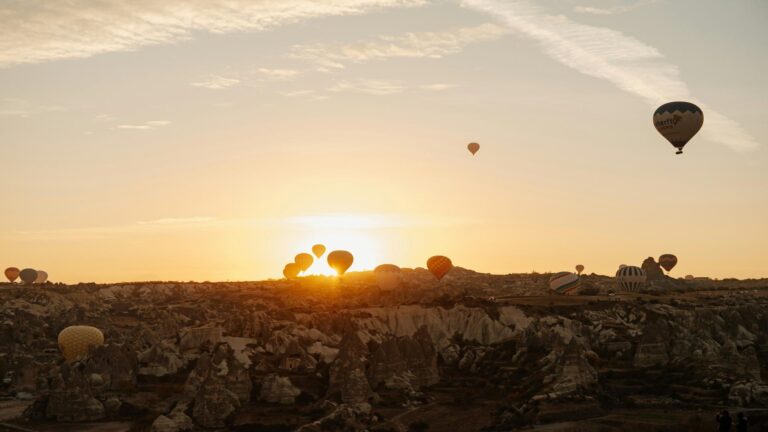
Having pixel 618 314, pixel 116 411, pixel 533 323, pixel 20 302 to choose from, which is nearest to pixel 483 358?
pixel 533 323

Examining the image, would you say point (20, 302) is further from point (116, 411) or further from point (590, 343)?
point (590, 343)

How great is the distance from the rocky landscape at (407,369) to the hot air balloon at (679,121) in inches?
890

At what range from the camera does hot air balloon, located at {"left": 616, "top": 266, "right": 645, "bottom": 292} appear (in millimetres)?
174000

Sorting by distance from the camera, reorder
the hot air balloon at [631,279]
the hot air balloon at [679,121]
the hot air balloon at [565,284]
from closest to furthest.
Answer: the hot air balloon at [679,121] < the hot air balloon at [565,284] < the hot air balloon at [631,279]

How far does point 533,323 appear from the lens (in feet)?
375

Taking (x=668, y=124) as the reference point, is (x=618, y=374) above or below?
below

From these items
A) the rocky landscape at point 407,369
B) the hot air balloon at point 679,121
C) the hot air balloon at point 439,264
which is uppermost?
the hot air balloon at point 679,121

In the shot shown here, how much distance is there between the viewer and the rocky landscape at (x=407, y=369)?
255 feet

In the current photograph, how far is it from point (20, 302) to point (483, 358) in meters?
88.1

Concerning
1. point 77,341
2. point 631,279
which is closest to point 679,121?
point 631,279

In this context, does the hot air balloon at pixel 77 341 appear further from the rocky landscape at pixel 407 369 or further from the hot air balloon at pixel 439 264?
the hot air balloon at pixel 439 264

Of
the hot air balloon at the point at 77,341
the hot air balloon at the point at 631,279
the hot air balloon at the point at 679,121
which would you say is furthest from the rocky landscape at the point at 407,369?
the hot air balloon at the point at 631,279

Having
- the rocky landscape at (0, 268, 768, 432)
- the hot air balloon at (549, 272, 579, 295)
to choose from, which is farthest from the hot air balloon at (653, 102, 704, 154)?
the hot air balloon at (549, 272, 579, 295)

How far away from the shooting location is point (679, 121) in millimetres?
115625
